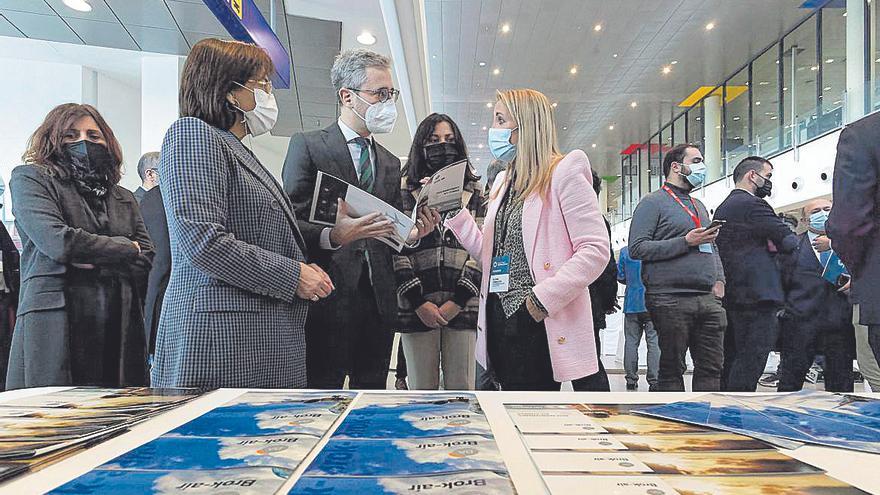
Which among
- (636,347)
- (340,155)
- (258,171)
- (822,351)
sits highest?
(340,155)

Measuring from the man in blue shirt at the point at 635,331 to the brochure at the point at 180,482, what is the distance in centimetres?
411

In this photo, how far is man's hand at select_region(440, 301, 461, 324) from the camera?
1971mm

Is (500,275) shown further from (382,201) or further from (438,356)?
(438,356)

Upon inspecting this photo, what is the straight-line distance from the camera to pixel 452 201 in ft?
5.51

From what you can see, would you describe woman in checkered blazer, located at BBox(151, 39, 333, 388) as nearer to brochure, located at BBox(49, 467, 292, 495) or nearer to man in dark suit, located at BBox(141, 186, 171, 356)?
brochure, located at BBox(49, 467, 292, 495)

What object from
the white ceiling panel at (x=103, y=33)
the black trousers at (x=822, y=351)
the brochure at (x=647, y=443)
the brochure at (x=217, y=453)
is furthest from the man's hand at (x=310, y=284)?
the white ceiling panel at (x=103, y=33)

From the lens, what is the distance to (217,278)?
116 centimetres

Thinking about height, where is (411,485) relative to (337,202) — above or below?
below

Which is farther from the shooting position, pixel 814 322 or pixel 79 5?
pixel 79 5

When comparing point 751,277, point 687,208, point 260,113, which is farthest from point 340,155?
point 751,277

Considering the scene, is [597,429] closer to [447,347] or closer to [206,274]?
[206,274]

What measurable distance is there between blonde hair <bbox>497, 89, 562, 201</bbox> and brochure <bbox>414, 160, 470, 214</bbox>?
17 cm

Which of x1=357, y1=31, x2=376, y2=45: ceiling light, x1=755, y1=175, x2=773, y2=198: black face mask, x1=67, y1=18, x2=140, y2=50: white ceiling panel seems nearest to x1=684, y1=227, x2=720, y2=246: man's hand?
x1=755, y1=175, x2=773, y2=198: black face mask

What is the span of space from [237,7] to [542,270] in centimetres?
225
